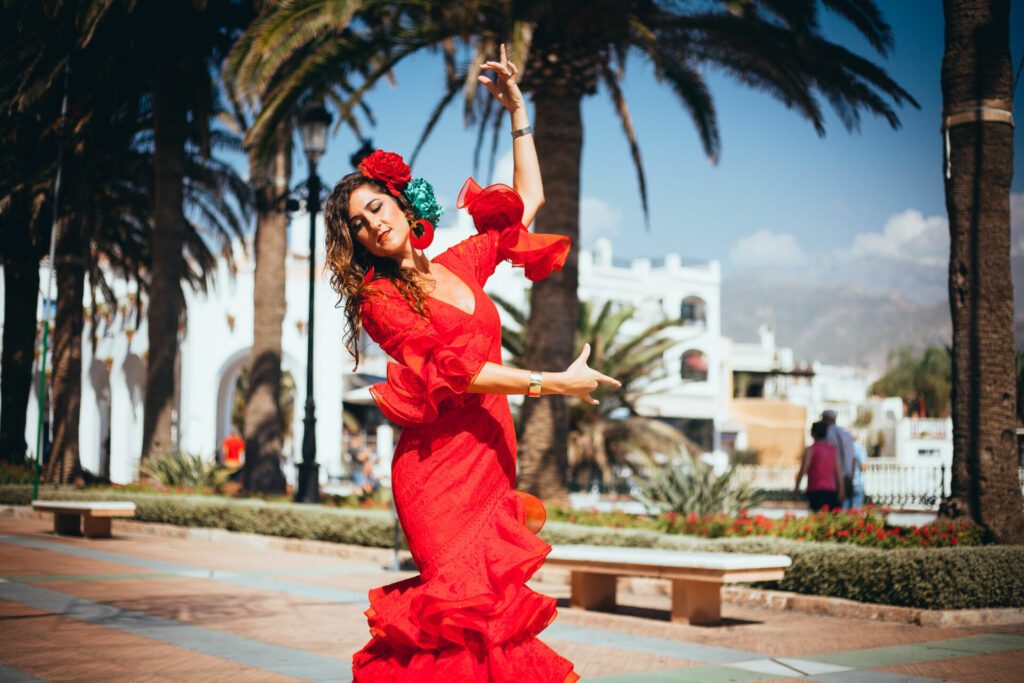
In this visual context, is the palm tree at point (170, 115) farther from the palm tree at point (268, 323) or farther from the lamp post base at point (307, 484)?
the lamp post base at point (307, 484)

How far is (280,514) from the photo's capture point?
14.2m

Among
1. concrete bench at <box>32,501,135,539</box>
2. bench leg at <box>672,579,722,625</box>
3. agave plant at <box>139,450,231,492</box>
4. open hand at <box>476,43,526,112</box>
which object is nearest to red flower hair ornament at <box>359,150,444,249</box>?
open hand at <box>476,43,526,112</box>

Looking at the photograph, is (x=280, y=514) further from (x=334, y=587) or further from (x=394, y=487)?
(x=394, y=487)

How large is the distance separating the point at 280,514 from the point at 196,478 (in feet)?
18.4

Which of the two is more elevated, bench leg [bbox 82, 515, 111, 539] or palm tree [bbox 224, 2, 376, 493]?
palm tree [bbox 224, 2, 376, 493]

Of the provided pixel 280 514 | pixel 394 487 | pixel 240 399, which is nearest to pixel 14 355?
pixel 280 514

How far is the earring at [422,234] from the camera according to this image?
3.55m

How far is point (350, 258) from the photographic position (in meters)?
3.50

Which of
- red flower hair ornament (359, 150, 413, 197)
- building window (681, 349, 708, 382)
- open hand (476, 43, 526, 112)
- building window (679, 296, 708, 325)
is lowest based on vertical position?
red flower hair ornament (359, 150, 413, 197)

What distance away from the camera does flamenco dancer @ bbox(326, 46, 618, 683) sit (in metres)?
3.11

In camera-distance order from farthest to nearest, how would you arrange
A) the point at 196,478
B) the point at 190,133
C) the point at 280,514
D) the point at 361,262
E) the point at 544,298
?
the point at 190,133
the point at 196,478
the point at 280,514
the point at 544,298
the point at 361,262

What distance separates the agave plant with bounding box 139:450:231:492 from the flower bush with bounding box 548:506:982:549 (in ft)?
29.2

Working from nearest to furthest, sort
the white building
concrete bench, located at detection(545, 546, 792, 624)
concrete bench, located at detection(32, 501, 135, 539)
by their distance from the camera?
concrete bench, located at detection(545, 546, 792, 624) → concrete bench, located at detection(32, 501, 135, 539) → the white building

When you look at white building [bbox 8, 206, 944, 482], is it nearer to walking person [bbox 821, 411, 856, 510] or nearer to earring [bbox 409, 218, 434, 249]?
walking person [bbox 821, 411, 856, 510]
